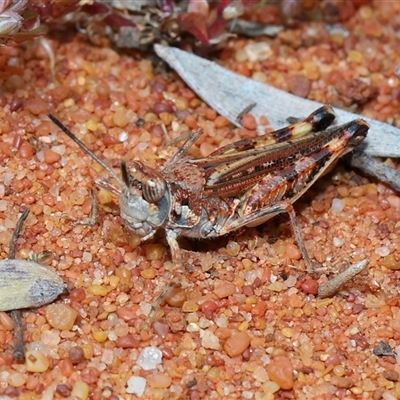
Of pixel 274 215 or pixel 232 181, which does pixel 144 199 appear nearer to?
pixel 232 181

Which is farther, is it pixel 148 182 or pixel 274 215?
pixel 274 215

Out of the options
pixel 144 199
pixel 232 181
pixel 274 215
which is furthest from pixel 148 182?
pixel 274 215

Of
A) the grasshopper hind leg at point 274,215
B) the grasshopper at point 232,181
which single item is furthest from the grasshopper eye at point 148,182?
the grasshopper hind leg at point 274,215

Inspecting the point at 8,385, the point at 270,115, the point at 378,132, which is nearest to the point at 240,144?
the point at 270,115

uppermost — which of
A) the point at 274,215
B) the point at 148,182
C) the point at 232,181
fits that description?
the point at 148,182

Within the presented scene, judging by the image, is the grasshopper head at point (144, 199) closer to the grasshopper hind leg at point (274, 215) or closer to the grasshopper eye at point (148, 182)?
the grasshopper eye at point (148, 182)

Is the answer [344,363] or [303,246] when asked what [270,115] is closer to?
[303,246]

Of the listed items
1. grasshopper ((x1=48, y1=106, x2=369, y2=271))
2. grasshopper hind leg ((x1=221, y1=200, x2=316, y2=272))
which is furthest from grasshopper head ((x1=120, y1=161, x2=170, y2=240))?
grasshopper hind leg ((x1=221, y1=200, x2=316, y2=272))

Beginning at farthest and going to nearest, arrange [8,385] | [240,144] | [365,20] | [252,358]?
1. [365,20]
2. [240,144]
3. [252,358]
4. [8,385]
